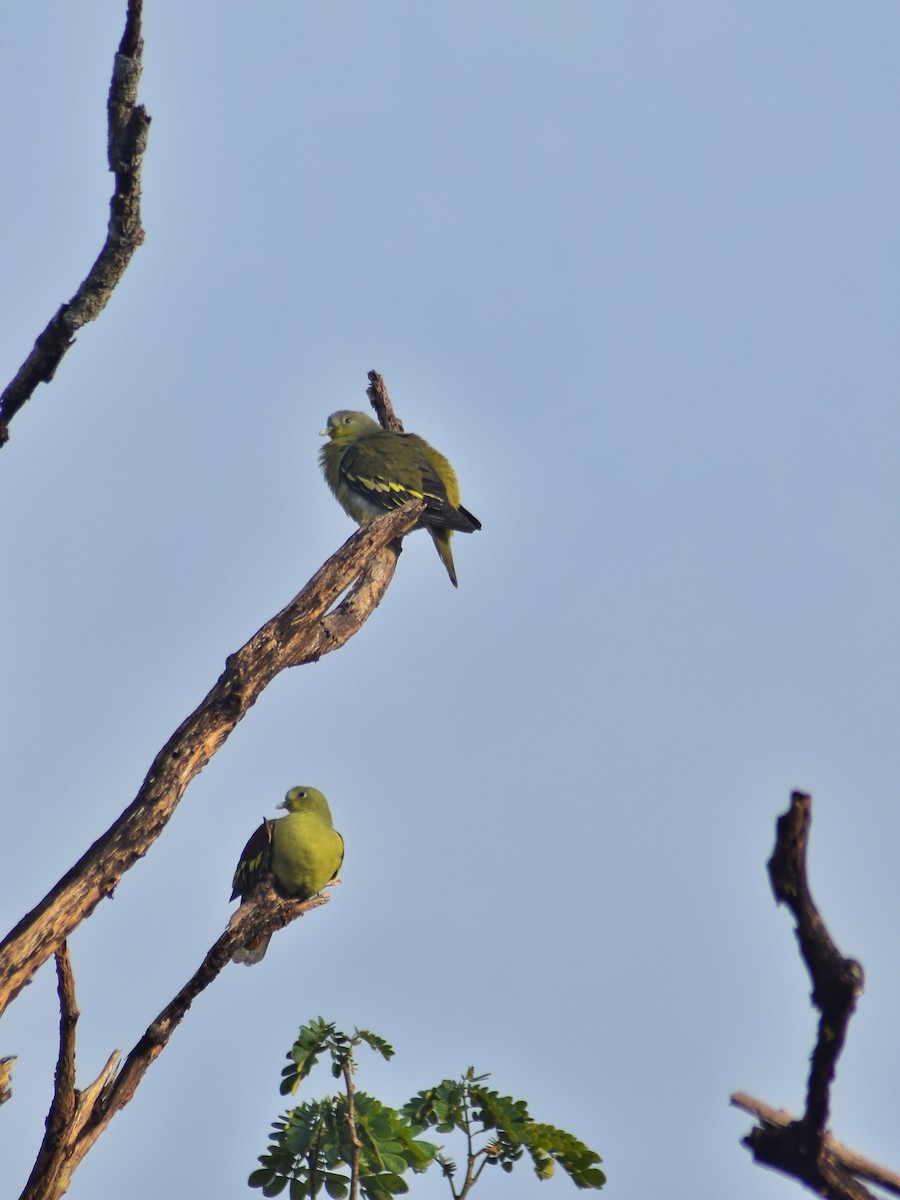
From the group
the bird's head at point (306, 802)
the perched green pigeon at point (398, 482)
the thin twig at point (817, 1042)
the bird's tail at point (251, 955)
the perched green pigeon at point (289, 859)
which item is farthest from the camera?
the perched green pigeon at point (398, 482)

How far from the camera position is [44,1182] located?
5.86 m

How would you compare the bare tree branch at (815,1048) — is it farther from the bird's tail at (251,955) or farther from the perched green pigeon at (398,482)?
the perched green pigeon at (398,482)

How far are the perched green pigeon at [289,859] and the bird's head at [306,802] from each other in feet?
0.97

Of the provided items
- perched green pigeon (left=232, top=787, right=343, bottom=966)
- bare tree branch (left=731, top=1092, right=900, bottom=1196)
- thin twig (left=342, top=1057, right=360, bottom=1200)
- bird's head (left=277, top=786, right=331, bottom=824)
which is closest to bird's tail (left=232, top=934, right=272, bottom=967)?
perched green pigeon (left=232, top=787, right=343, bottom=966)

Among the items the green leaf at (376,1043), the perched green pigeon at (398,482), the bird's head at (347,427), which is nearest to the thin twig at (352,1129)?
the green leaf at (376,1043)

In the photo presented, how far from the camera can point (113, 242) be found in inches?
192

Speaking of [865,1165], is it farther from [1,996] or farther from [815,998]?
[1,996]

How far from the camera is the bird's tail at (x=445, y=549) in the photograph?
38.1ft

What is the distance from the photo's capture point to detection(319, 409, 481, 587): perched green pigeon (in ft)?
37.6

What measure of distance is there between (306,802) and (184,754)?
2.81 meters

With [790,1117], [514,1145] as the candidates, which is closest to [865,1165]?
[790,1117]

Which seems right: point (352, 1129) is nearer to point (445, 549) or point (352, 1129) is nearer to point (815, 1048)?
point (815, 1048)

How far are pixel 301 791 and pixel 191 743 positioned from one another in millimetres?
2816

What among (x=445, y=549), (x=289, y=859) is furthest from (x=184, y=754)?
(x=445, y=549)
